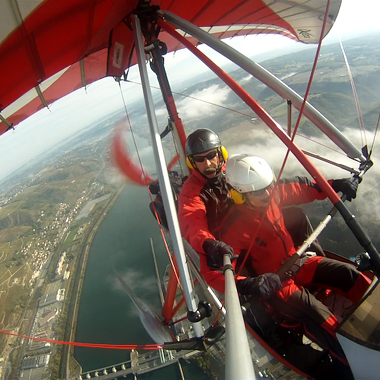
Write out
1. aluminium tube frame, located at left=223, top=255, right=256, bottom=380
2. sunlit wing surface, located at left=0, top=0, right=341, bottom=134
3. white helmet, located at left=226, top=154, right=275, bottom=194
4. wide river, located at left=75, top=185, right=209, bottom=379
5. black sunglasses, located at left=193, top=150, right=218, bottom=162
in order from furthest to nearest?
wide river, located at left=75, top=185, right=209, bottom=379 < black sunglasses, located at left=193, top=150, right=218, bottom=162 < white helmet, located at left=226, top=154, right=275, bottom=194 < sunlit wing surface, located at left=0, top=0, right=341, bottom=134 < aluminium tube frame, located at left=223, top=255, right=256, bottom=380

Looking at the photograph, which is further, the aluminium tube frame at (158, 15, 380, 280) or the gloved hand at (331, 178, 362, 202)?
the gloved hand at (331, 178, 362, 202)

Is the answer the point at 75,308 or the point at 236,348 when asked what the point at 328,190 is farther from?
the point at 75,308

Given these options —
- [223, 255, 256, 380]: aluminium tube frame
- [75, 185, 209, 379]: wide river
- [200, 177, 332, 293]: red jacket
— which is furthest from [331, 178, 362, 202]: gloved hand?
[75, 185, 209, 379]: wide river

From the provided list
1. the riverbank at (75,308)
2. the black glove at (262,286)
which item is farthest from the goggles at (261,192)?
the riverbank at (75,308)

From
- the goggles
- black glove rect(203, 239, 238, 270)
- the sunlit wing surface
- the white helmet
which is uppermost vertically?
the sunlit wing surface

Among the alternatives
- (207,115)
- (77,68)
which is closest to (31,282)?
(207,115)

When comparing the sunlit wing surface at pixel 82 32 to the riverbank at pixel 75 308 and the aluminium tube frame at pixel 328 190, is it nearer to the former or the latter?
the aluminium tube frame at pixel 328 190

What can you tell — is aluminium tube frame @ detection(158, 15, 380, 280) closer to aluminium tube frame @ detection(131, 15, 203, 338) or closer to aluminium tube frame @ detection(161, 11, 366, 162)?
aluminium tube frame @ detection(161, 11, 366, 162)
